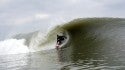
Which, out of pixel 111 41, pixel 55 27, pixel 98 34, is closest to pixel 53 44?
pixel 55 27

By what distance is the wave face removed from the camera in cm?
2182

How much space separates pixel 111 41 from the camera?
796 inches

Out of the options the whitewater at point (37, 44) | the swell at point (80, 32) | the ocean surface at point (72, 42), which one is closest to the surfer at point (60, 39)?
the ocean surface at point (72, 42)

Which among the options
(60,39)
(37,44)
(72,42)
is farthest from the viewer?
(37,44)

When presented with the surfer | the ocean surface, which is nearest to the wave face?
the ocean surface

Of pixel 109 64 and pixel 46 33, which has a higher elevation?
pixel 46 33

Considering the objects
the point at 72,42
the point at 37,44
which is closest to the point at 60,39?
the point at 72,42

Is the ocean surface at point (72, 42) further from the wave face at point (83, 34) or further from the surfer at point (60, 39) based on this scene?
the surfer at point (60, 39)

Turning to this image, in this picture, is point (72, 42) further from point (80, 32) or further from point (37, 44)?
point (37, 44)

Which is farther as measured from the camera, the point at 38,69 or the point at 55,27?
the point at 55,27

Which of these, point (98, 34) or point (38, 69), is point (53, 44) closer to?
point (98, 34)

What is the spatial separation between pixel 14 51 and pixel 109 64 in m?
15.6

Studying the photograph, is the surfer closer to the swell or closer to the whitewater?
the whitewater

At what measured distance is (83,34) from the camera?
80.0 ft
